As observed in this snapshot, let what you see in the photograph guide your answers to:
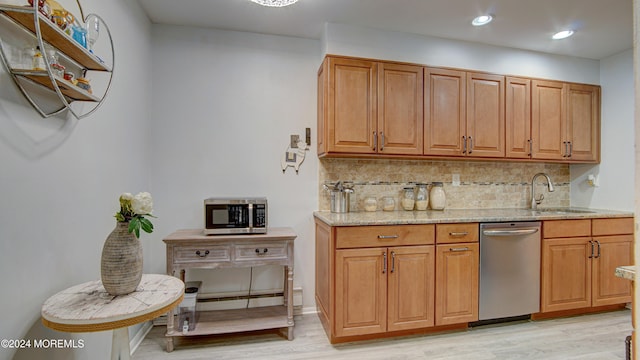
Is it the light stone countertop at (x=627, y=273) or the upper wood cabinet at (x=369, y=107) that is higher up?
the upper wood cabinet at (x=369, y=107)

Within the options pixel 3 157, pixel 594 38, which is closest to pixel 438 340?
pixel 3 157

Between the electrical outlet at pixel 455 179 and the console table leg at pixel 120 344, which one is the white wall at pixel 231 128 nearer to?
the console table leg at pixel 120 344

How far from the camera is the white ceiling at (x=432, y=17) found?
2270mm

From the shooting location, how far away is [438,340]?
2334 millimetres

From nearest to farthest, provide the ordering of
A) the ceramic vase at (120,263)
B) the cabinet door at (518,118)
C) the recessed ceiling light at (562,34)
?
the ceramic vase at (120,263) < the recessed ceiling light at (562,34) < the cabinet door at (518,118)

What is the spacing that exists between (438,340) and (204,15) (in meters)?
3.26

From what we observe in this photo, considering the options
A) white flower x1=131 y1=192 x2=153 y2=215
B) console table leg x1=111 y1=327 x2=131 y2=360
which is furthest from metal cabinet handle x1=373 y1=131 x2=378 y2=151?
console table leg x1=111 y1=327 x2=131 y2=360

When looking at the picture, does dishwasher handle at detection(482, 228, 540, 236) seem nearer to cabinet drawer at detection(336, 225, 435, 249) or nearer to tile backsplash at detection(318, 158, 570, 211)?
cabinet drawer at detection(336, 225, 435, 249)

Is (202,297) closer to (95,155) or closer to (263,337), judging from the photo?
(263,337)

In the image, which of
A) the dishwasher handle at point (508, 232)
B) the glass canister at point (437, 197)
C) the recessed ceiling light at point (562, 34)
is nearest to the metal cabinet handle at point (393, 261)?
the dishwasher handle at point (508, 232)

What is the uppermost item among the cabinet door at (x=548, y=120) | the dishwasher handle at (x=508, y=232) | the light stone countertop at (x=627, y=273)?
the cabinet door at (x=548, y=120)

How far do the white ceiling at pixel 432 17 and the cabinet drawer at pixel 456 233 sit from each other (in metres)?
1.73

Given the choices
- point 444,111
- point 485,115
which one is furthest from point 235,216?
point 485,115

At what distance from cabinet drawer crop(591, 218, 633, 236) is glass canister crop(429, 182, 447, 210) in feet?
4.27
